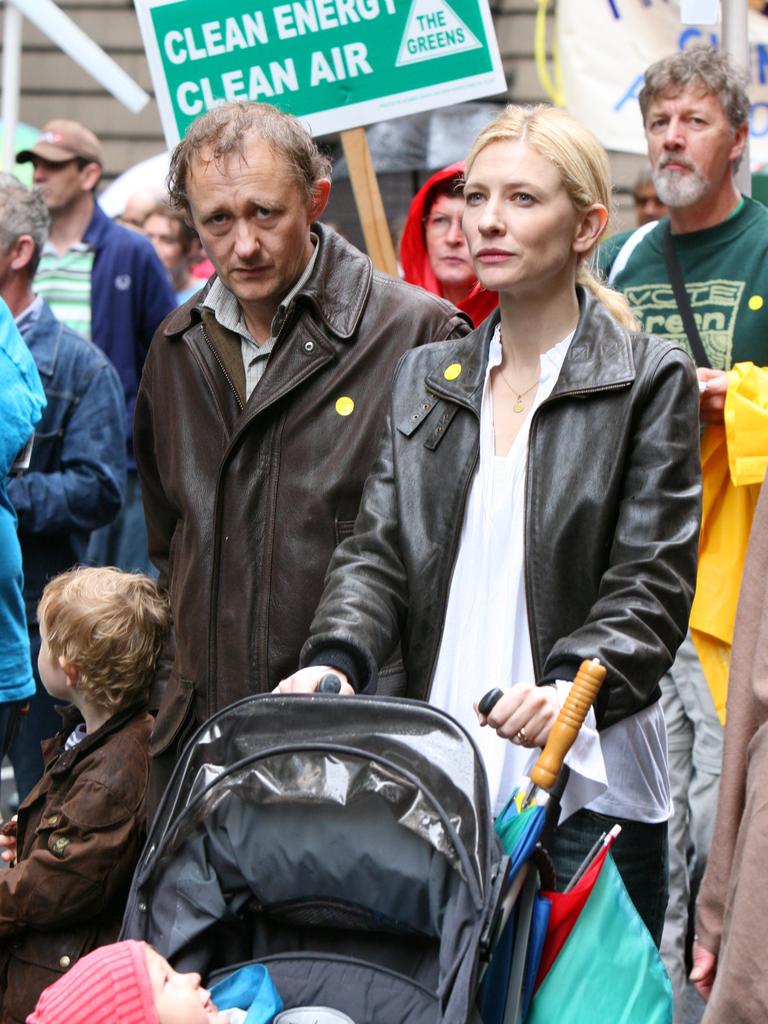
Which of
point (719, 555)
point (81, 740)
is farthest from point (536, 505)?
point (719, 555)

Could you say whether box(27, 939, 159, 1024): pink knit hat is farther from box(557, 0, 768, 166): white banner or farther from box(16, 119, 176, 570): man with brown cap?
box(16, 119, 176, 570): man with brown cap

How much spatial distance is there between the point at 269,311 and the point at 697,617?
169cm

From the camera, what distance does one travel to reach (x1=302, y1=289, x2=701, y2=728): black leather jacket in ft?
11.1

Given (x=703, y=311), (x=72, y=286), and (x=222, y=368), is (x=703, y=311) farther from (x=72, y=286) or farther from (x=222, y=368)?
(x=72, y=286)

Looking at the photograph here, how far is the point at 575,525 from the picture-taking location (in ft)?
11.4

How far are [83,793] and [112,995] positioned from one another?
1405 mm

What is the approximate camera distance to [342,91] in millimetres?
6043

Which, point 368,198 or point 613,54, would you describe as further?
point 613,54

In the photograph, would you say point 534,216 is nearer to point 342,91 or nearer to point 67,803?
point 67,803

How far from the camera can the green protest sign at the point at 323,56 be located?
5988 millimetres

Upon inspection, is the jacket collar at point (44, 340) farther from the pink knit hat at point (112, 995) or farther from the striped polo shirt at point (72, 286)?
the pink knit hat at point (112, 995)

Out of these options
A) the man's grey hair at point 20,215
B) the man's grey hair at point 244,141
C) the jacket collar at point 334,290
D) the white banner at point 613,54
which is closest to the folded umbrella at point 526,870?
the jacket collar at point 334,290

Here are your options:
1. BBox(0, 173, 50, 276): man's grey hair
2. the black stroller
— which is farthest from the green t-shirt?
the black stroller

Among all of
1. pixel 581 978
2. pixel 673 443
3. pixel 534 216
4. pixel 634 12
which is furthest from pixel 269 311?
pixel 634 12
